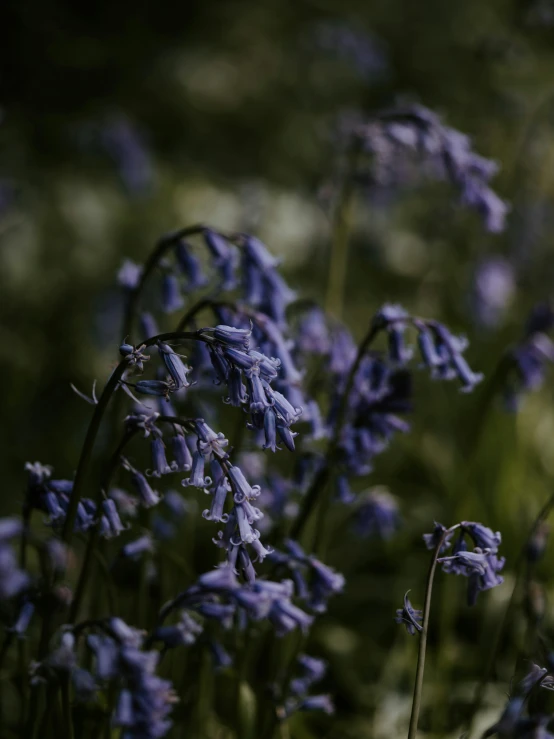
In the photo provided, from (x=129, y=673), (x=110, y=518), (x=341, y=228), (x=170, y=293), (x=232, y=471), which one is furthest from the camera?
(x=341, y=228)

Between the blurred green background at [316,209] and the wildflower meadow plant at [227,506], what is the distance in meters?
0.42

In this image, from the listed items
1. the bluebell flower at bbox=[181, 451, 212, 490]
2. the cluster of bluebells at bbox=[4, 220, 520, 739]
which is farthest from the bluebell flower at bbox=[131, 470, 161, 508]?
the bluebell flower at bbox=[181, 451, 212, 490]

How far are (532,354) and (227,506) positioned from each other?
1.35m

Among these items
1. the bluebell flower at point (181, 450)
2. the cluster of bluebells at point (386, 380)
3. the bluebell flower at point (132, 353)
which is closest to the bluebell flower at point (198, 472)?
the bluebell flower at point (181, 450)

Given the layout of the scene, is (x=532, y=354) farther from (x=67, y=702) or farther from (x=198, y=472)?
(x=67, y=702)

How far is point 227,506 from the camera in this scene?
9.04ft

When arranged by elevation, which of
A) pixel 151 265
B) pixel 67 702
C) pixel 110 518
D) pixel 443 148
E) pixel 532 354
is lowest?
pixel 67 702

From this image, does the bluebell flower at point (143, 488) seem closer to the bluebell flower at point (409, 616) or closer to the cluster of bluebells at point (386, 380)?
the bluebell flower at point (409, 616)

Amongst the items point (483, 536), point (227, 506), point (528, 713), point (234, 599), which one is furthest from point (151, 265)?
point (528, 713)

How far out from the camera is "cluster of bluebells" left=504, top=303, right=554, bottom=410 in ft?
11.2

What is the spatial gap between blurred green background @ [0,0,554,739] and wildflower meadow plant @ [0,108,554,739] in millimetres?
416

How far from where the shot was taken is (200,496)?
4469mm

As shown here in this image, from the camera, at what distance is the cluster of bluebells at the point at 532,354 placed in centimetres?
343

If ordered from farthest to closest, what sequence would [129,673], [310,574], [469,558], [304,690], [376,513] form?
[376,513] < [304,690] < [310,574] < [469,558] < [129,673]
